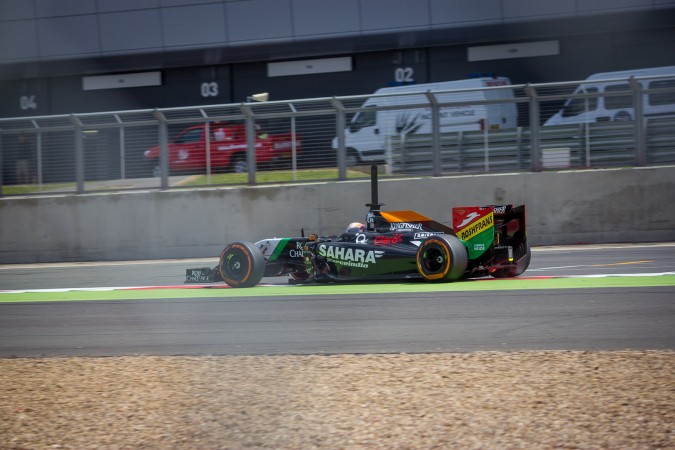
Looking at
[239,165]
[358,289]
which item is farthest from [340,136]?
[358,289]

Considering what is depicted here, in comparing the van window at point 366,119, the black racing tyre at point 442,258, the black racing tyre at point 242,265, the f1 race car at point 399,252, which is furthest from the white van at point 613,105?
the black racing tyre at point 242,265

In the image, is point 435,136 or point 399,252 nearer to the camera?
point 399,252

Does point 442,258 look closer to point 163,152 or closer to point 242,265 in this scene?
point 242,265

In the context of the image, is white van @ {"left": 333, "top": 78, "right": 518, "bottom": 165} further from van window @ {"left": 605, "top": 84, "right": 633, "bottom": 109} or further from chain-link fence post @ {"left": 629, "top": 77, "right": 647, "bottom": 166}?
chain-link fence post @ {"left": 629, "top": 77, "right": 647, "bottom": 166}

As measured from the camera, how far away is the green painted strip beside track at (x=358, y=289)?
29.7ft

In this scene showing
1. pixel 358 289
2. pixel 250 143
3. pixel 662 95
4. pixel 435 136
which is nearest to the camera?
pixel 358 289

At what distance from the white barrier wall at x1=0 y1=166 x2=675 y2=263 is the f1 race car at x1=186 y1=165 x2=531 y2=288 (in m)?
4.24

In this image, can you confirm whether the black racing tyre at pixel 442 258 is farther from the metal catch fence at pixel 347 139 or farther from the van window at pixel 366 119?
the van window at pixel 366 119

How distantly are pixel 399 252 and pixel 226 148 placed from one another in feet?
21.0

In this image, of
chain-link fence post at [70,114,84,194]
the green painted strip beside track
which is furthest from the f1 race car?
chain-link fence post at [70,114,84,194]

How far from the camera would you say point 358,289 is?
31.8ft

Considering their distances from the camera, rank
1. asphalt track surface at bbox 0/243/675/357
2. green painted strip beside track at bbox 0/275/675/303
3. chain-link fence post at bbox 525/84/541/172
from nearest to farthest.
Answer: asphalt track surface at bbox 0/243/675/357, green painted strip beside track at bbox 0/275/675/303, chain-link fence post at bbox 525/84/541/172

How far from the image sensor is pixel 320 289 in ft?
32.4

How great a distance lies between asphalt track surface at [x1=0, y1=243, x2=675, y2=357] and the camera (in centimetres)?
647
